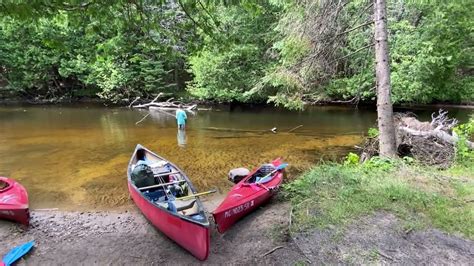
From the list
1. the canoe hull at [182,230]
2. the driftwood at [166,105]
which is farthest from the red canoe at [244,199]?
the driftwood at [166,105]

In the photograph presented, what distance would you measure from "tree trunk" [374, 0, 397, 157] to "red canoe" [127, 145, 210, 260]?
13.3 feet

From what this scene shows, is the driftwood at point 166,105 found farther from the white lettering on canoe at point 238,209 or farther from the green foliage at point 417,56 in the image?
the white lettering on canoe at point 238,209

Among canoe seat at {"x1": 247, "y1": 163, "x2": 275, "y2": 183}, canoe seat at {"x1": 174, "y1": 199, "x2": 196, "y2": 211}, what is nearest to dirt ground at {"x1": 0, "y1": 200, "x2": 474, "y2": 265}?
canoe seat at {"x1": 174, "y1": 199, "x2": 196, "y2": 211}

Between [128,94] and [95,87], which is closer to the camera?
[128,94]

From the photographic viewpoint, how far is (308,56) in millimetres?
8891

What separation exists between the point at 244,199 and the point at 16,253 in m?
3.68

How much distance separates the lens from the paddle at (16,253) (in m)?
5.28

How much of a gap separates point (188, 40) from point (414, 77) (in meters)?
13.9

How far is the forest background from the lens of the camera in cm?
458

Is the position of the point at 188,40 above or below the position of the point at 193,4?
below

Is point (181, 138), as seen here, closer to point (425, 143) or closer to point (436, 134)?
point (425, 143)

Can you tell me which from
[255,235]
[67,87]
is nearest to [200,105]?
[67,87]

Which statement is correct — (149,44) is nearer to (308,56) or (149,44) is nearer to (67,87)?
(308,56)

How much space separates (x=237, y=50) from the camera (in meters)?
20.4
